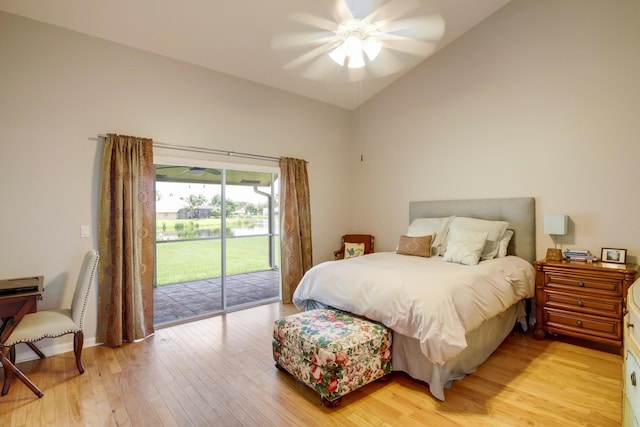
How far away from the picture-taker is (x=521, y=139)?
366 centimetres

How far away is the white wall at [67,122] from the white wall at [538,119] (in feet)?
9.38

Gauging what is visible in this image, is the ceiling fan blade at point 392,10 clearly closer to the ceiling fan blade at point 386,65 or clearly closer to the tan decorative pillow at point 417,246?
the ceiling fan blade at point 386,65

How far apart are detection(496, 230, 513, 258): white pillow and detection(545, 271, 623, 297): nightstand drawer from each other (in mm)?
455

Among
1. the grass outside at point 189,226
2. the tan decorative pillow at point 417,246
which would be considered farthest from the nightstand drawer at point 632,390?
the grass outside at point 189,226

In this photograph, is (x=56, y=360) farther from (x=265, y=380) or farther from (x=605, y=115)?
(x=605, y=115)

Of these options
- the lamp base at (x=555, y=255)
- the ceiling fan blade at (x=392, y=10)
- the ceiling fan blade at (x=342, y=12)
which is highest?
the ceiling fan blade at (x=392, y=10)

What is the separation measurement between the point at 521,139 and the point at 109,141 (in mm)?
4518

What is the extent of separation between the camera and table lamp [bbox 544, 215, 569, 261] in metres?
3.21

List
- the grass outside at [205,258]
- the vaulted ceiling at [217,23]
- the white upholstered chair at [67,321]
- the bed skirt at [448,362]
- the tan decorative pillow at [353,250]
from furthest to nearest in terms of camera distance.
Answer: the tan decorative pillow at [353,250] → the grass outside at [205,258] → the vaulted ceiling at [217,23] → the white upholstered chair at [67,321] → the bed skirt at [448,362]

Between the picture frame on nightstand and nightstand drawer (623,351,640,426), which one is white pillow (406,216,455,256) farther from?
nightstand drawer (623,351,640,426)

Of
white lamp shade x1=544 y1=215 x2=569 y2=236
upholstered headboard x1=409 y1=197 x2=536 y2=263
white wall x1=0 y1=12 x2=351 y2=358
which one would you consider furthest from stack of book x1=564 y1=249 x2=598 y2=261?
white wall x1=0 y1=12 x2=351 y2=358

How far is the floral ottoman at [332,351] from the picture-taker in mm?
2096

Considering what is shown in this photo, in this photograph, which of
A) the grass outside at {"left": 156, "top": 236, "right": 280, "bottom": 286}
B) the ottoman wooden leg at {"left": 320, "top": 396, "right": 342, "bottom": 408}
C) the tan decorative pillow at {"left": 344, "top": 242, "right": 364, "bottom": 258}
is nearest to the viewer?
the ottoman wooden leg at {"left": 320, "top": 396, "right": 342, "bottom": 408}

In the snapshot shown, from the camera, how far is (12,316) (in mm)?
2393
